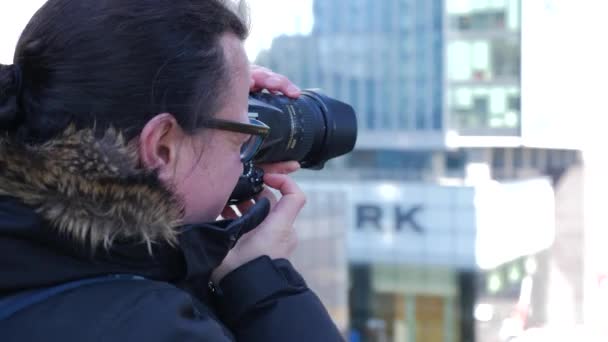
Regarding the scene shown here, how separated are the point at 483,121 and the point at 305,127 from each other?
72.5ft

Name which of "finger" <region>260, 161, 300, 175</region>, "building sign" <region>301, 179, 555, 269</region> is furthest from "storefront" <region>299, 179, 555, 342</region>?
"finger" <region>260, 161, 300, 175</region>

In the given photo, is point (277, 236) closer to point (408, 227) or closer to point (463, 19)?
point (408, 227)

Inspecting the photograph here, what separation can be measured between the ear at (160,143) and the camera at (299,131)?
0.19m

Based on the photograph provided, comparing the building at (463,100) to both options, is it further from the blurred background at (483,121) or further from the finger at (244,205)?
the finger at (244,205)

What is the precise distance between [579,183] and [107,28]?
24.1 meters

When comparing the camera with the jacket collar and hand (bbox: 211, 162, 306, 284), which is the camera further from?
the jacket collar

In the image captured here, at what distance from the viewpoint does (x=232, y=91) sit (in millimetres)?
978

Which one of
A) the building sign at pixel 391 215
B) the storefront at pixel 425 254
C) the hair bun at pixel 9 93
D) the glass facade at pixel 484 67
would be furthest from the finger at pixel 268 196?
the glass facade at pixel 484 67

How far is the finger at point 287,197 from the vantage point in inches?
43.8

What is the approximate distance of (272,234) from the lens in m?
1.07

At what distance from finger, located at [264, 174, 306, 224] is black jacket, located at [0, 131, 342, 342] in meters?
0.17

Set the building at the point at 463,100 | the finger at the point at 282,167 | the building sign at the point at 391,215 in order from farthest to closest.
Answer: the building at the point at 463,100, the building sign at the point at 391,215, the finger at the point at 282,167

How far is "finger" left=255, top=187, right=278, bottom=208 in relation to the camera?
45.1 inches

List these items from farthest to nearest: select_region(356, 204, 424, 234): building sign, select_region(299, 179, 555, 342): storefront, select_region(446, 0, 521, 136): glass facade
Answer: select_region(446, 0, 521, 136): glass facade < select_region(356, 204, 424, 234): building sign < select_region(299, 179, 555, 342): storefront
